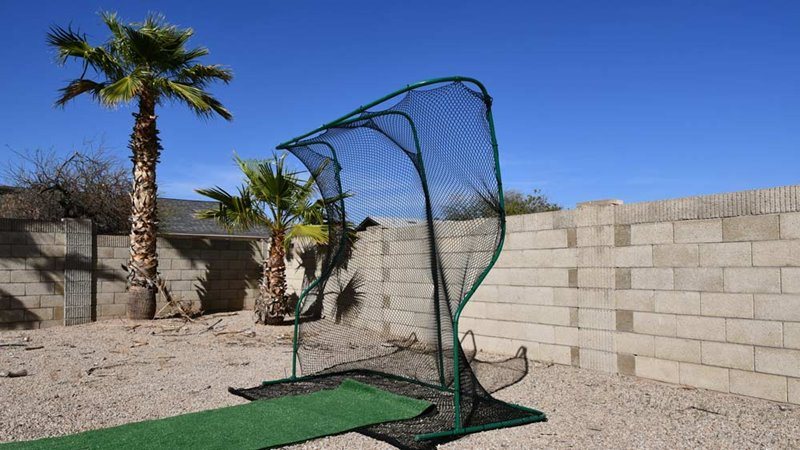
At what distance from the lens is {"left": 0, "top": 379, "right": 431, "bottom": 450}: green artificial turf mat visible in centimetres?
394

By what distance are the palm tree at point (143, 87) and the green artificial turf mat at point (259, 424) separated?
6.02m

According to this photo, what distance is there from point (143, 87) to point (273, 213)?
2.98 m

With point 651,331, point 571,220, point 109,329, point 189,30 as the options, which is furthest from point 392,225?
point 189,30

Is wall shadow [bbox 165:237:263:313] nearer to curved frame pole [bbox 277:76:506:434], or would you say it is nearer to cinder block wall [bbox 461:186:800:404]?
cinder block wall [bbox 461:186:800:404]

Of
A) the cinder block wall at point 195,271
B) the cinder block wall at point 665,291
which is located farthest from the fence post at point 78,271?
the cinder block wall at point 665,291

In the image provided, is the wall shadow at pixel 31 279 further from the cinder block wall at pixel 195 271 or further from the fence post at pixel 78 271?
the cinder block wall at pixel 195 271

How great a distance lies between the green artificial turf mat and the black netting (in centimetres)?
29

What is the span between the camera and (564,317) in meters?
6.58

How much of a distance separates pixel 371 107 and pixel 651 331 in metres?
3.32

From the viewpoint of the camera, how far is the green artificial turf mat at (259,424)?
155 inches

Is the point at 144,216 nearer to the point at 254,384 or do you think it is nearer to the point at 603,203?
the point at 254,384

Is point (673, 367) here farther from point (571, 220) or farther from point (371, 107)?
point (371, 107)

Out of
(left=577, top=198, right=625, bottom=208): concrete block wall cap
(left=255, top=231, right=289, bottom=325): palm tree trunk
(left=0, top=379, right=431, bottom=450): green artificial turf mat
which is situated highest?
(left=577, top=198, right=625, bottom=208): concrete block wall cap

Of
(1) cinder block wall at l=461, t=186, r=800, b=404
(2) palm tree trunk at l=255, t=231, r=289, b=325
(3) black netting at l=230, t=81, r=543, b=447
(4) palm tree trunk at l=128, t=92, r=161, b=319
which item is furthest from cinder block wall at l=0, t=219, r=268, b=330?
(1) cinder block wall at l=461, t=186, r=800, b=404
